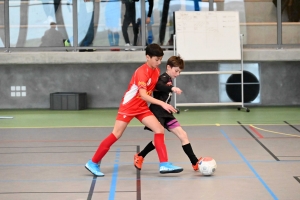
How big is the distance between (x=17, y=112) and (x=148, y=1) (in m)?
3.71

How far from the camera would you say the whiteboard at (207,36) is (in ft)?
40.0

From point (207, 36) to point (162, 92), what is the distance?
6.21 metres

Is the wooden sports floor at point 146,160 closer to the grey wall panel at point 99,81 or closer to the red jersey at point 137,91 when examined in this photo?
the red jersey at point 137,91

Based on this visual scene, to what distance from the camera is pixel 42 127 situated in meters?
10.2

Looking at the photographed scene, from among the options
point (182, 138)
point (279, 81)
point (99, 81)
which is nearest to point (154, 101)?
point (182, 138)

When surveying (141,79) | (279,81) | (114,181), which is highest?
(141,79)

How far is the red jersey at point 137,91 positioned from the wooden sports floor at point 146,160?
0.67 meters

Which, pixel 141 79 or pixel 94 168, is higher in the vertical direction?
pixel 141 79

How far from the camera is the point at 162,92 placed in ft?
20.6

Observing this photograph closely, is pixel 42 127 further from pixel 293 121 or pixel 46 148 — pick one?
pixel 293 121

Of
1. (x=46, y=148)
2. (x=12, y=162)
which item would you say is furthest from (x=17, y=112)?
(x=12, y=162)

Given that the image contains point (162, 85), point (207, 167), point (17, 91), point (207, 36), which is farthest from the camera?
point (17, 91)

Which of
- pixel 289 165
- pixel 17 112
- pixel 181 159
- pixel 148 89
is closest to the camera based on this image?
pixel 148 89

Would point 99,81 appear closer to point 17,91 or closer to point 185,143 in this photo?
point 17,91
